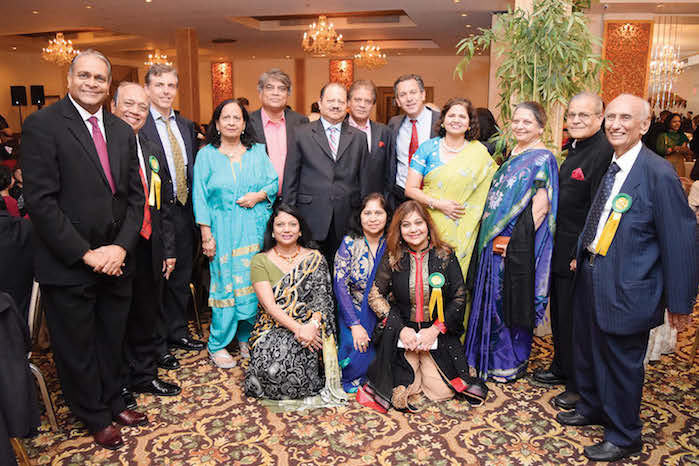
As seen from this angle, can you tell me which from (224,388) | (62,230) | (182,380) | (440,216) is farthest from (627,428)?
(62,230)

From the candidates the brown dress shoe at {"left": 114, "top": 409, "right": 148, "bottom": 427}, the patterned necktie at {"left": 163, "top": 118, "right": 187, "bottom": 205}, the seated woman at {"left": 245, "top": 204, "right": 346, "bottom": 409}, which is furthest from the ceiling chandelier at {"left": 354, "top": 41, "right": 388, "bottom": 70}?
the brown dress shoe at {"left": 114, "top": 409, "right": 148, "bottom": 427}

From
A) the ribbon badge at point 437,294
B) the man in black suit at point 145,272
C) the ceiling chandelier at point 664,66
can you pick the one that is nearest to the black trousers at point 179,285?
the man in black suit at point 145,272

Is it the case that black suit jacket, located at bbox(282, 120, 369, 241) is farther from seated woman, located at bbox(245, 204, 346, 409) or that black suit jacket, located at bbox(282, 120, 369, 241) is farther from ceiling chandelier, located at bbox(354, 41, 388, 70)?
ceiling chandelier, located at bbox(354, 41, 388, 70)

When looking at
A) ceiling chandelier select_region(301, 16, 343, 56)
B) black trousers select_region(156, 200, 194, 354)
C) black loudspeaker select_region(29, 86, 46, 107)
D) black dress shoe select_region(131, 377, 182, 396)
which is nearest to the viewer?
black dress shoe select_region(131, 377, 182, 396)

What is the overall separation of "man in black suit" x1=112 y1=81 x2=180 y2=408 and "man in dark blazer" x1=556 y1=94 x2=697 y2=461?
7.21ft

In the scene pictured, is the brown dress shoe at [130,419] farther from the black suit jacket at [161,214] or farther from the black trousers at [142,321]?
the black suit jacket at [161,214]

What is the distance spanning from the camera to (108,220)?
242 centimetres

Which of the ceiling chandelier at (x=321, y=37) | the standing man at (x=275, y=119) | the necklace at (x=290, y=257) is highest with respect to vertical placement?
the ceiling chandelier at (x=321, y=37)

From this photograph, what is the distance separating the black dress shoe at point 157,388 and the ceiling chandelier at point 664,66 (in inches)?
378

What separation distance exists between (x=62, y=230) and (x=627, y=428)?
2620 mm

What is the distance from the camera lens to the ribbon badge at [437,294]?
9.83ft

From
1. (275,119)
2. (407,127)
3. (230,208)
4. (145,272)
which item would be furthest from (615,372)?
(275,119)

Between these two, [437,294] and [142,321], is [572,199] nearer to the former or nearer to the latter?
[437,294]

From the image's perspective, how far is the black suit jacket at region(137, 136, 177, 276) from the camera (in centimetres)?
292
